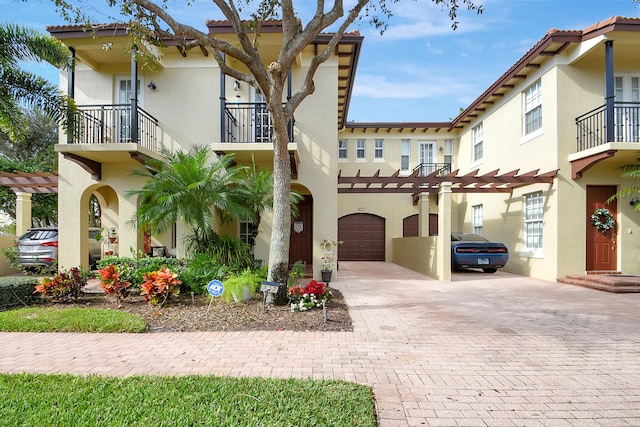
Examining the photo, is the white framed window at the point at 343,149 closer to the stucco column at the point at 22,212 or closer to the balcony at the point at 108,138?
the balcony at the point at 108,138

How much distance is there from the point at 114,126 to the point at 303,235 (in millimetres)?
7052

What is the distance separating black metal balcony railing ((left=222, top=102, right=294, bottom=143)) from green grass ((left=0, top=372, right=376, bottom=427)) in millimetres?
7331

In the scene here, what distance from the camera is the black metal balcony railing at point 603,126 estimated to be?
34.0 feet

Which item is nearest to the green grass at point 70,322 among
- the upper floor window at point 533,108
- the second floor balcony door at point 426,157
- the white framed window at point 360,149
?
the upper floor window at point 533,108

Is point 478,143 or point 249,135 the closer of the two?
point 249,135

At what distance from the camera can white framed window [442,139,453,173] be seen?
18.6 m

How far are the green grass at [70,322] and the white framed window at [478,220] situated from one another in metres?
14.1

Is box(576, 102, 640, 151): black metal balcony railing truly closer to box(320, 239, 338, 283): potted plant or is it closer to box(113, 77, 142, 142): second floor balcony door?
box(320, 239, 338, 283): potted plant

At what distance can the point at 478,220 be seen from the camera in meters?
16.4

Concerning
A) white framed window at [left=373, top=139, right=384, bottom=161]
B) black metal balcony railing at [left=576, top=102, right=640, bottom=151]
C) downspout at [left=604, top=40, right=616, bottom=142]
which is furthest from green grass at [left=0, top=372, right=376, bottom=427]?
white framed window at [left=373, top=139, right=384, bottom=161]

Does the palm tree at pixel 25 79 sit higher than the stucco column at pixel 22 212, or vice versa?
the palm tree at pixel 25 79

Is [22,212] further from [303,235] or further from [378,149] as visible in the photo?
[378,149]

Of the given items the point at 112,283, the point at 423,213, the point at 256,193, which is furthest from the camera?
the point at 423,213

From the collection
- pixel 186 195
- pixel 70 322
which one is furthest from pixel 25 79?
pixel 70 322
